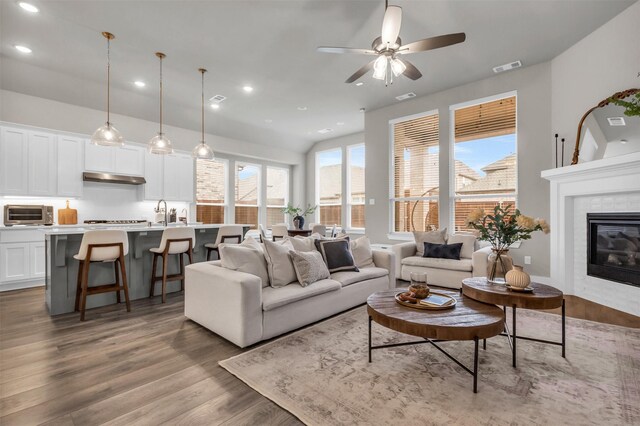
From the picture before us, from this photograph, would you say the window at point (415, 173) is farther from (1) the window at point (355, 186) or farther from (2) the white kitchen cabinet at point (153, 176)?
(2) the white kitchen cabinet at point (153, 176)

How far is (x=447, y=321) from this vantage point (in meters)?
1.89

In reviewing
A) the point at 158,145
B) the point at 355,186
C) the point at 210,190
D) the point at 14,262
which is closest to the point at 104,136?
the point at 158,145

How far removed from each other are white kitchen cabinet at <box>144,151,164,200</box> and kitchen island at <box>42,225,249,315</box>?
2.40m

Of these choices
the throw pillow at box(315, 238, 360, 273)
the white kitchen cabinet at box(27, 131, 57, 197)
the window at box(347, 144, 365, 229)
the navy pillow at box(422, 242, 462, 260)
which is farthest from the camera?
the window at box(347, 144, 365, 229)

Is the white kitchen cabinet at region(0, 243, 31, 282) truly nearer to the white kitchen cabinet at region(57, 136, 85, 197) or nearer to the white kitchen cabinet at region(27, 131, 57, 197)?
the white kitchen cabinet at region(27, 131, 57, 197)

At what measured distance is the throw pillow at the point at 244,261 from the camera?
9.24 ft

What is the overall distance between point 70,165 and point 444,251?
6.50 meters

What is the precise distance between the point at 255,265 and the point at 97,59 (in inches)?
156

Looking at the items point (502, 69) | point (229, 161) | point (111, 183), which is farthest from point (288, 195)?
point (502, 69)

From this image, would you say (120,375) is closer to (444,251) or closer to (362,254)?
(362,254)

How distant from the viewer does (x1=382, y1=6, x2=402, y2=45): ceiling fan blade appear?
2465 mm

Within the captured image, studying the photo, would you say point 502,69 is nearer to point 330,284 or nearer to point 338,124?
point 338,124

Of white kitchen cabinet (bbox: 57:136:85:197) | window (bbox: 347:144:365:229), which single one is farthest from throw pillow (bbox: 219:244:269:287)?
window (bbox: 347:144:365:229)

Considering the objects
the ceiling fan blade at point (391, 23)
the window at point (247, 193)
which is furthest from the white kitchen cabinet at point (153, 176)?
the ceiling fan blade at point (391, 23)
